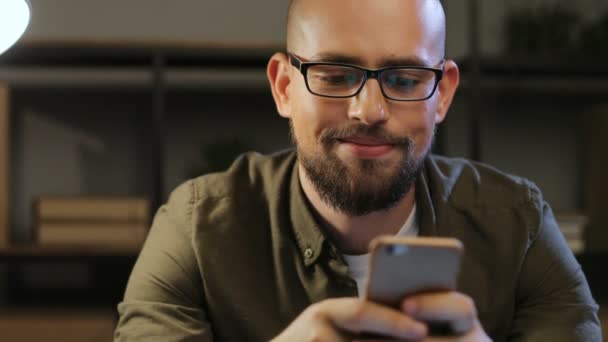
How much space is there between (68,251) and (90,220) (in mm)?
126

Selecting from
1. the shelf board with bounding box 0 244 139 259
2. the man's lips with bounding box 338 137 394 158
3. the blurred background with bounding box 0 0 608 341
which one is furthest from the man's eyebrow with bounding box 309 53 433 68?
the shelf board with bounding box 0 244 139 259

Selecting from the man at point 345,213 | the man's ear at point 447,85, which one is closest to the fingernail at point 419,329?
the man at point 345,213

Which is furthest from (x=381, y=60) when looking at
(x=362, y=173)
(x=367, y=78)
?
(x=362, y=173)

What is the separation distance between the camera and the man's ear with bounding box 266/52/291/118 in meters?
1.14

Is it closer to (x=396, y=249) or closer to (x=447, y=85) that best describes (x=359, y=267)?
(x=447, y=85)

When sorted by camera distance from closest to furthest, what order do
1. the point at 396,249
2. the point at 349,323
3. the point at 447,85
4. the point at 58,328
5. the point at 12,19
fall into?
the point at 396,249, the point at 349,323, the point at 12,19, the point at 447,85, the point at 58,328

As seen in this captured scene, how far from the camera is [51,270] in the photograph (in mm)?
2494

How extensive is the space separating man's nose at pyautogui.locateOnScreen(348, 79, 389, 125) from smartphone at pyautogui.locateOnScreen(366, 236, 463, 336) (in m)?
0.33

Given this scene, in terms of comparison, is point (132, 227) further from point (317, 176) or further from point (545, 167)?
point (545, 167)

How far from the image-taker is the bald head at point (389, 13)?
969 mm

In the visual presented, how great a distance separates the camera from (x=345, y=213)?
1.03m

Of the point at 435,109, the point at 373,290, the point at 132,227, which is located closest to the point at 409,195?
the point at 435,109

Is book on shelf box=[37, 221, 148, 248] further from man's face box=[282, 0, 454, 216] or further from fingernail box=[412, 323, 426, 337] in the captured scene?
fingernail box=[412, 323, 426, 337]

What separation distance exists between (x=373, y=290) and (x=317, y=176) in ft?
1.26
